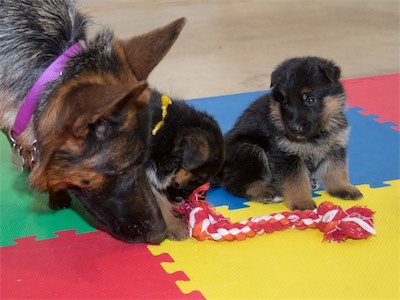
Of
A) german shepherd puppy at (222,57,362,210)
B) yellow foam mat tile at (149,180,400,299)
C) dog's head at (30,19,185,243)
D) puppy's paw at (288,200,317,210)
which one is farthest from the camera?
german shepherd puppy at (222,57,362,210)

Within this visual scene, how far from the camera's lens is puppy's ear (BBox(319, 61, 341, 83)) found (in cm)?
451

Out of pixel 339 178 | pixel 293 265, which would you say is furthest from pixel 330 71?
pixel 293 265

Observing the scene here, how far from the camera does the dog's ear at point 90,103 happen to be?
2.72m

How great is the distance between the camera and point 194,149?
160 inches

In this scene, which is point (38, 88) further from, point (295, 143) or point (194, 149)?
point (295, 143)

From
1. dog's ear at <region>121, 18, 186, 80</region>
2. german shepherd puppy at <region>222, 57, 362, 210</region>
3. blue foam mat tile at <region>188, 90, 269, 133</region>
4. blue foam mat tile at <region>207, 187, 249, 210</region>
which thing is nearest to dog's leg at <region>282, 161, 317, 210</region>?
german shepherd puppy at <region>222, 57, 362, 210</region>

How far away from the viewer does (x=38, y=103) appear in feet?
11.0

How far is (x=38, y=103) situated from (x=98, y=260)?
1136mm

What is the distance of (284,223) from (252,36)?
6.82 meters

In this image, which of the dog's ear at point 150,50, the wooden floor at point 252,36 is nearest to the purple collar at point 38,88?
the dog's ear at point 150,50

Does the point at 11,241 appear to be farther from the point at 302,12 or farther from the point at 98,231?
the point at 302,12

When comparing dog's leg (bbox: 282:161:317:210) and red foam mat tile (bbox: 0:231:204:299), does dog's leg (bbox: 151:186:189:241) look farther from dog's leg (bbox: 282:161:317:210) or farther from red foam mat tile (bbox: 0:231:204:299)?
dog's leg (bbox: 282:161:317:210)

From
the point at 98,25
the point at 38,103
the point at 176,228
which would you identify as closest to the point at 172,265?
the point at 176,228

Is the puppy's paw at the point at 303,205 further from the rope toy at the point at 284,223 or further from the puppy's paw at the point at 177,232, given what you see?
the puppy's paw at the point at 177,232
